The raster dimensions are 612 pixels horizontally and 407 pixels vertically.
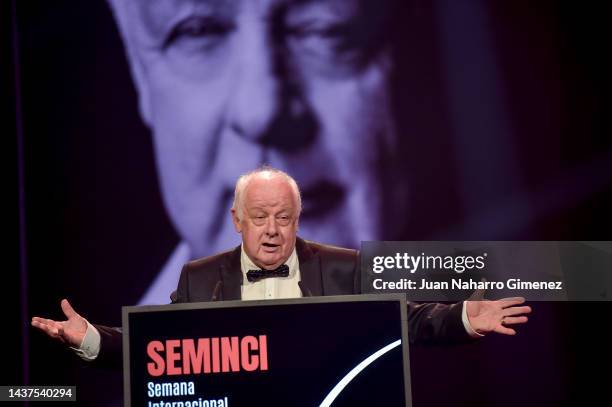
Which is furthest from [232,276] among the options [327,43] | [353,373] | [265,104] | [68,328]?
[327,43]

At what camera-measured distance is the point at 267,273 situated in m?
2.97

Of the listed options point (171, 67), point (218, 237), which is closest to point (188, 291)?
point (218, 237)

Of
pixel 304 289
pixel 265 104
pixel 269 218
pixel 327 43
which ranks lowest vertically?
pixel 304 289

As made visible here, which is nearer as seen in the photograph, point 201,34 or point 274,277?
point 274,277

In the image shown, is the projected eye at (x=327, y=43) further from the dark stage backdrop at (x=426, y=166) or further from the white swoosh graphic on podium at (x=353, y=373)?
the white swoosh graphic on podium at (x=353, y=373)

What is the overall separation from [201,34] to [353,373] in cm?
308

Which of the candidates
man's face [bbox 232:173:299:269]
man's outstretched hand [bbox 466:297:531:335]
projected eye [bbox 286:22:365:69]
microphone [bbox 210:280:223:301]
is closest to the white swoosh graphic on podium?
man's outstretched hand [bbox 466:297:531:335]

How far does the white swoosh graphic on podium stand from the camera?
191cm

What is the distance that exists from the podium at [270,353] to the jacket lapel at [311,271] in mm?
1044

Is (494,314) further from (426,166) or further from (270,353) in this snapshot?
(426,166)

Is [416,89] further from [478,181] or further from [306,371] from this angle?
[306,371]

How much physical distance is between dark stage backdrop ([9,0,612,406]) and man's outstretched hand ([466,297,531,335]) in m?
2.10

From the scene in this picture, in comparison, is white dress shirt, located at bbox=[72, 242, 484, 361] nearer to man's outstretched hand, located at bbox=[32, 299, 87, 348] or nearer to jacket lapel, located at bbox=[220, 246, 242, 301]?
jacket lapel, located at bbox=[220, 246, 242, 301]

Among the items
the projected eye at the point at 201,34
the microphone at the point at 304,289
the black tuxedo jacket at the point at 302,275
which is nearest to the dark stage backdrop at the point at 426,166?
the projected eye at the point at 201,34
